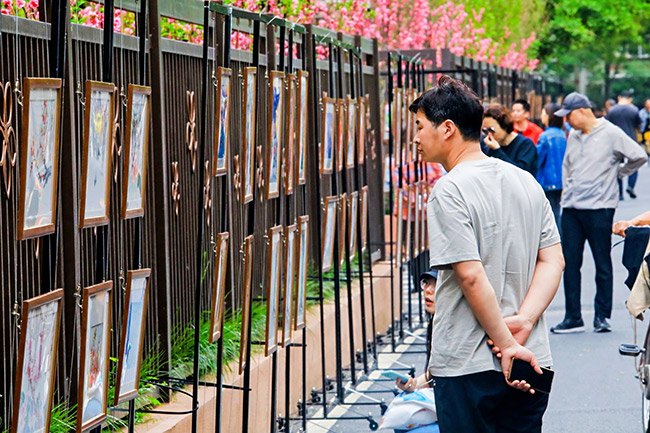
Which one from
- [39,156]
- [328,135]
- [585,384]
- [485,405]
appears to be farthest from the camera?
[585,384]

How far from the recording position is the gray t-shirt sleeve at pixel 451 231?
381cm

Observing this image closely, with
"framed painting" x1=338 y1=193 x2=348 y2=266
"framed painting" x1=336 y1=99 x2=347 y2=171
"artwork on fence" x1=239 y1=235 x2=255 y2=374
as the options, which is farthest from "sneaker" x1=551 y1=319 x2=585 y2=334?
"artwork on fence" x1=239 y1=235 x2=255 y2=374

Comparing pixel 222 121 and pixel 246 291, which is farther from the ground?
pixel 222 121

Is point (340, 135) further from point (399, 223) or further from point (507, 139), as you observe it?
point (507, 139)

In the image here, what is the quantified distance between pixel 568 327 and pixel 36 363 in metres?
7.41

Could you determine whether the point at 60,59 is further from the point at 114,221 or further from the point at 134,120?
the point at 114,221

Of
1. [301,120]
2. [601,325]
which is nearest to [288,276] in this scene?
[301,120]

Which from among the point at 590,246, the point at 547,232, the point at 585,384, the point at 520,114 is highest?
the point at 520,114

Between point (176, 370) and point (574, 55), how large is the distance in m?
58.2

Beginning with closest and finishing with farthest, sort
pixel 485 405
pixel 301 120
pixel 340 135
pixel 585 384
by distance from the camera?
pixel 485 405, pixel 301 120, pixel 340 135, pixel 585 384

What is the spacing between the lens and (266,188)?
553 centimetres

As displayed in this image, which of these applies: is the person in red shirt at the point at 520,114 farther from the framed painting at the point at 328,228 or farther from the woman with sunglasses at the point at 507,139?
the framed painting at the point at 328,228

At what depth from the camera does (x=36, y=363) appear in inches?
127

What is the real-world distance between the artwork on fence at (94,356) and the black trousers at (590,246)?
672 centimetres
